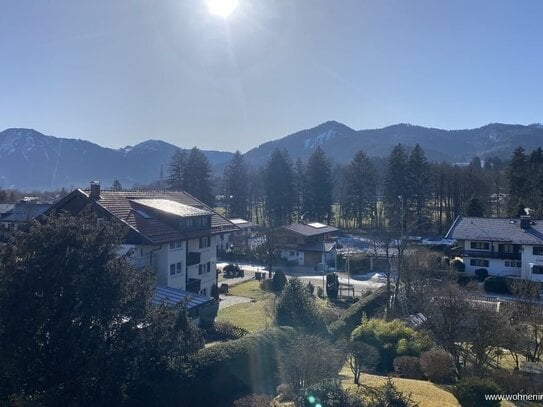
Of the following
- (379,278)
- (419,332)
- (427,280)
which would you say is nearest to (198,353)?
(419,332)

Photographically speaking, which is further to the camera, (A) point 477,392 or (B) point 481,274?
(B) point 481,274

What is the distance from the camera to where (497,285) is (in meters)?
39.4

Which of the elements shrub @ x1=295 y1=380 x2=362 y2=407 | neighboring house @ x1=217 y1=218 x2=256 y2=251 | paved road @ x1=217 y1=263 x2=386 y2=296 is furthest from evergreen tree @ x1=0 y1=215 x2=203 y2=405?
neighboring house @ x1=217 y1=218 x2=256 y2=251

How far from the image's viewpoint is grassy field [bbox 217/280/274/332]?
27.4 m

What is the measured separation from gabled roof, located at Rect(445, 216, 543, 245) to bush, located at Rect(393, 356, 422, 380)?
29.2 meters

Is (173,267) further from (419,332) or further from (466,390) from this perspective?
(466,390)

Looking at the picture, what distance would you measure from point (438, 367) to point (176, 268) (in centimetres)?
1873

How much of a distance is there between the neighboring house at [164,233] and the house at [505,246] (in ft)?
84.3

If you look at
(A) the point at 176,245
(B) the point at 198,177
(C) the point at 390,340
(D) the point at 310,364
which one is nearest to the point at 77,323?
(D) the point at 310,364

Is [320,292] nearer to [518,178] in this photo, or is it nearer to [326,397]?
[326,397]

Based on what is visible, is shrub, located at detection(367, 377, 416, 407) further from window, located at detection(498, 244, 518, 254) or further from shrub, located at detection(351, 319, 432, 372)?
window, located at detection(498, 244, 518, 254)

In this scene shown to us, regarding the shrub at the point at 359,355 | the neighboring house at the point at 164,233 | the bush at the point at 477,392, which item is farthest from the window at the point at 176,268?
the bush at the point at 477,392

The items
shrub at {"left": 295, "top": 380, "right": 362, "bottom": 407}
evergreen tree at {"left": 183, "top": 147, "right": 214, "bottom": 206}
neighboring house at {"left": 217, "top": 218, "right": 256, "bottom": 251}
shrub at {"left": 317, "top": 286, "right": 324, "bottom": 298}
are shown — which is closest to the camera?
shrub at {"left": 295, "top": 380, "right": 362, "bottom": 407}

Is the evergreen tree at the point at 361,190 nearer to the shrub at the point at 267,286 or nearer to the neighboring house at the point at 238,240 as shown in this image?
the neighboring house at the point at 238,240
